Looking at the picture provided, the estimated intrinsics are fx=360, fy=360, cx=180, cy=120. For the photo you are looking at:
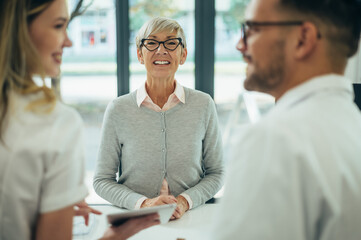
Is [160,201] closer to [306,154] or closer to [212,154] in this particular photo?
[212,154]

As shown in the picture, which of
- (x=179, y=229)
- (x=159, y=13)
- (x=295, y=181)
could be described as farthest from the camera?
(x=159, y=13)

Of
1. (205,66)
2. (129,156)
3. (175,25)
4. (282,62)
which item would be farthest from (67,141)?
(205,66)

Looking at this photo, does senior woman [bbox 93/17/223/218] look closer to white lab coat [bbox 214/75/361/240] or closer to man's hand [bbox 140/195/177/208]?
man's hand [bbox 140/195/177/208]

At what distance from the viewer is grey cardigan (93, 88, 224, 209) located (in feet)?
5.89

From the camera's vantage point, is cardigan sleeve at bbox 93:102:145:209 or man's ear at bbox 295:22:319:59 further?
cardigan sleeve at bbox 93:102:145:209

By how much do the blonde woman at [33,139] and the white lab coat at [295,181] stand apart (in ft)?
1.20

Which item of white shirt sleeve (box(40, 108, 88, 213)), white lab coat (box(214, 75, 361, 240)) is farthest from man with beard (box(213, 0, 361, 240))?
white shirt sleeve (box(40, 108, 88, 213))

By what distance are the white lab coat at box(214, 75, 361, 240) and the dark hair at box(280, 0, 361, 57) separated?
20 cm

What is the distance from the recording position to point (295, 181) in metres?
0.69

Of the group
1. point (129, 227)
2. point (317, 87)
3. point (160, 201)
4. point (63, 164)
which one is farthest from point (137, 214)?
point (317, 87)

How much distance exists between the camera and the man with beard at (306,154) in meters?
0.70

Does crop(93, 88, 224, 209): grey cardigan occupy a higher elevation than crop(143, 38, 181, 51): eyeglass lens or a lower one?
lower

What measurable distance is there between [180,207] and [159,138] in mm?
378

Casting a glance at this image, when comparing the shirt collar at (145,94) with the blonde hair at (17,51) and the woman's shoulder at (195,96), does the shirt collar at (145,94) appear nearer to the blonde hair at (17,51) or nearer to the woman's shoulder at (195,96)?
the woman's shoulder at (195,96)
